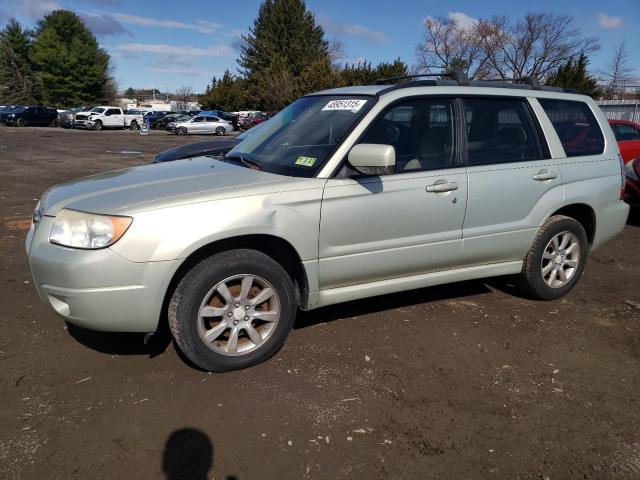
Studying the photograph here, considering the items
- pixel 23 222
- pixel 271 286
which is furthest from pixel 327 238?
pixel 23 222

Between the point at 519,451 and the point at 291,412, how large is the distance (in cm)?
120

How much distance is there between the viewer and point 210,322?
10.9 feet

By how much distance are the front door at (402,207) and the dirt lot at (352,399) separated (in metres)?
0.59

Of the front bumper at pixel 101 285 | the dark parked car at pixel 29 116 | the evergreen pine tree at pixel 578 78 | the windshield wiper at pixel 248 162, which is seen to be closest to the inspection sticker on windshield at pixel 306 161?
the windshield wiper at pixel 248 162

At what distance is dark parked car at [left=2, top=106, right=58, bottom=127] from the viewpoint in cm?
3850

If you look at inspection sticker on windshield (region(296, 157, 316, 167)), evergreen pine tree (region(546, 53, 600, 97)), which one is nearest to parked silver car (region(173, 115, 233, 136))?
evergreen pine tree (region(546, 53, 600, 97))

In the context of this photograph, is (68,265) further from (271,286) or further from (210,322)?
(271,286)

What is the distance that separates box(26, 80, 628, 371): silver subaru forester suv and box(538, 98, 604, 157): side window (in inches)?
0.6

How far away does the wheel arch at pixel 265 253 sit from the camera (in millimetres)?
3193

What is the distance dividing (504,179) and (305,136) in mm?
1572

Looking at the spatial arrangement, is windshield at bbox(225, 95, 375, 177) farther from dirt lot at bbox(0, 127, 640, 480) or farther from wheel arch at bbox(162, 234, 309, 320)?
dirt lot at bbox(0, 127, 640, 480)

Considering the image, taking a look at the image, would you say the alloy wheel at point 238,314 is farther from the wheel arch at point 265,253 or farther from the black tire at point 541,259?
the black tire at point 541,259

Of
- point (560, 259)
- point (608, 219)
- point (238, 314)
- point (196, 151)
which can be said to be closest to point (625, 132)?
point (608, 219)

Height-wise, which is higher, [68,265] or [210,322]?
[68,265]
